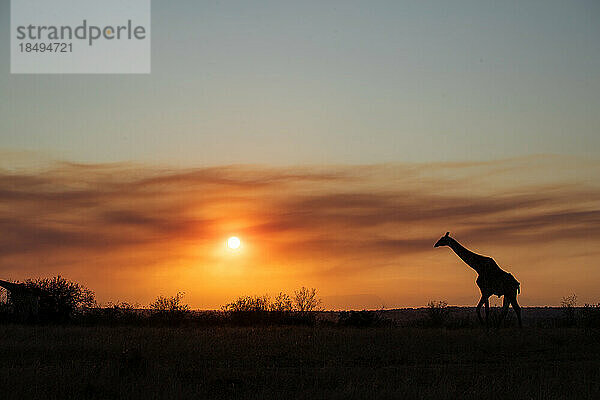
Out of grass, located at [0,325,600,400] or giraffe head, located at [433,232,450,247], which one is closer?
grass, located at [0,325,600,400]

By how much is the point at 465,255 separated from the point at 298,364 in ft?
41.6

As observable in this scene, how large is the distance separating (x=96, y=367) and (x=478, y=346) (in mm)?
11532

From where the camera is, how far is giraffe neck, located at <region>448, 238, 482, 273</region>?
99.0 feet

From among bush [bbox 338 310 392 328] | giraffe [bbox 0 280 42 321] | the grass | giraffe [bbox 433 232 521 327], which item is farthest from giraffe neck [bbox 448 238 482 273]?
giraffe [bbox 0 280 42 321]

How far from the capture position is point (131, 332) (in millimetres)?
26703

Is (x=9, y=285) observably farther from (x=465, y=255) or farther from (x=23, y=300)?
(x=465, y=255)

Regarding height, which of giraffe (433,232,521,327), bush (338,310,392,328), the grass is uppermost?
giraffe (433,232,521,327)

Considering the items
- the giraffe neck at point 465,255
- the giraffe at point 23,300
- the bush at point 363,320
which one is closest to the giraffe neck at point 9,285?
the giraffe at point 23,300

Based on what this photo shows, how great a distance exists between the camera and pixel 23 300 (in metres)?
36.1

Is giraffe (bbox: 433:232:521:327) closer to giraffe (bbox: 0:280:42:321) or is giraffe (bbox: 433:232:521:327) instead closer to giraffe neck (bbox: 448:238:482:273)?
giraffe neck (bbox: 448:238:482:273)

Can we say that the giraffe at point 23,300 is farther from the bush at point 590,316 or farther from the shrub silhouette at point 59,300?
the bush at point 590,316

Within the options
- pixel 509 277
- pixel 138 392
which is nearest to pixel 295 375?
pixel 138 392

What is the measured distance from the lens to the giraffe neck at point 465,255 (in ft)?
99.0

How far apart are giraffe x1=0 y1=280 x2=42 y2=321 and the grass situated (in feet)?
26.7
